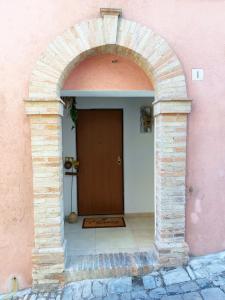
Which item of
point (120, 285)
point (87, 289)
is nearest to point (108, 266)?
point (120, 285)

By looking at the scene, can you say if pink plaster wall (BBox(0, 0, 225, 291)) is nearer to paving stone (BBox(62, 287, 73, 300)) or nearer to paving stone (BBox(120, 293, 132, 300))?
paving stone (BBox(62, 287, 73, 300))

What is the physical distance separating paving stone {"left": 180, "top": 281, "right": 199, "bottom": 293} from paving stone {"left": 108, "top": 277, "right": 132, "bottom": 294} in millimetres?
632

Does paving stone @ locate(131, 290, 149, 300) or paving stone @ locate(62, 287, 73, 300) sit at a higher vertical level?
paving stone @ locate(131, 290, 149, 300)

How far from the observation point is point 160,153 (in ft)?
9.76

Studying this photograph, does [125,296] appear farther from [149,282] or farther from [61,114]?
[61,114]

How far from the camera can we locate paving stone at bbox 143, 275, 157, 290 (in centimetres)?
281

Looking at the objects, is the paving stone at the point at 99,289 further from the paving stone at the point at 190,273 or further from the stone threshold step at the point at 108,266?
the paving stone at the point at 190,273

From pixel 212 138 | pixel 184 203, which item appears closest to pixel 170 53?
pixel 212 138

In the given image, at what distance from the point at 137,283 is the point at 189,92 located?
2503 millimetres

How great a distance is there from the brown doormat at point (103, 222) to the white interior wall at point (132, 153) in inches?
15.2

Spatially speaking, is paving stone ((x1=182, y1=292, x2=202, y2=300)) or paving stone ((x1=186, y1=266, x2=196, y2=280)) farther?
paving stone ((x1=186, y1=266, x2=196, y2=280))

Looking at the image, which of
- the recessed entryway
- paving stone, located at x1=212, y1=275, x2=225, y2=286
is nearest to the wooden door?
the recessed entryway

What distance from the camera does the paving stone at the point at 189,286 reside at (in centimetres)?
271

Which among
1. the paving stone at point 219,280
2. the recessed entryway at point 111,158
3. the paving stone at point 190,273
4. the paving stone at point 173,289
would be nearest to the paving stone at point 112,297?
the paving stone at point 173,289
